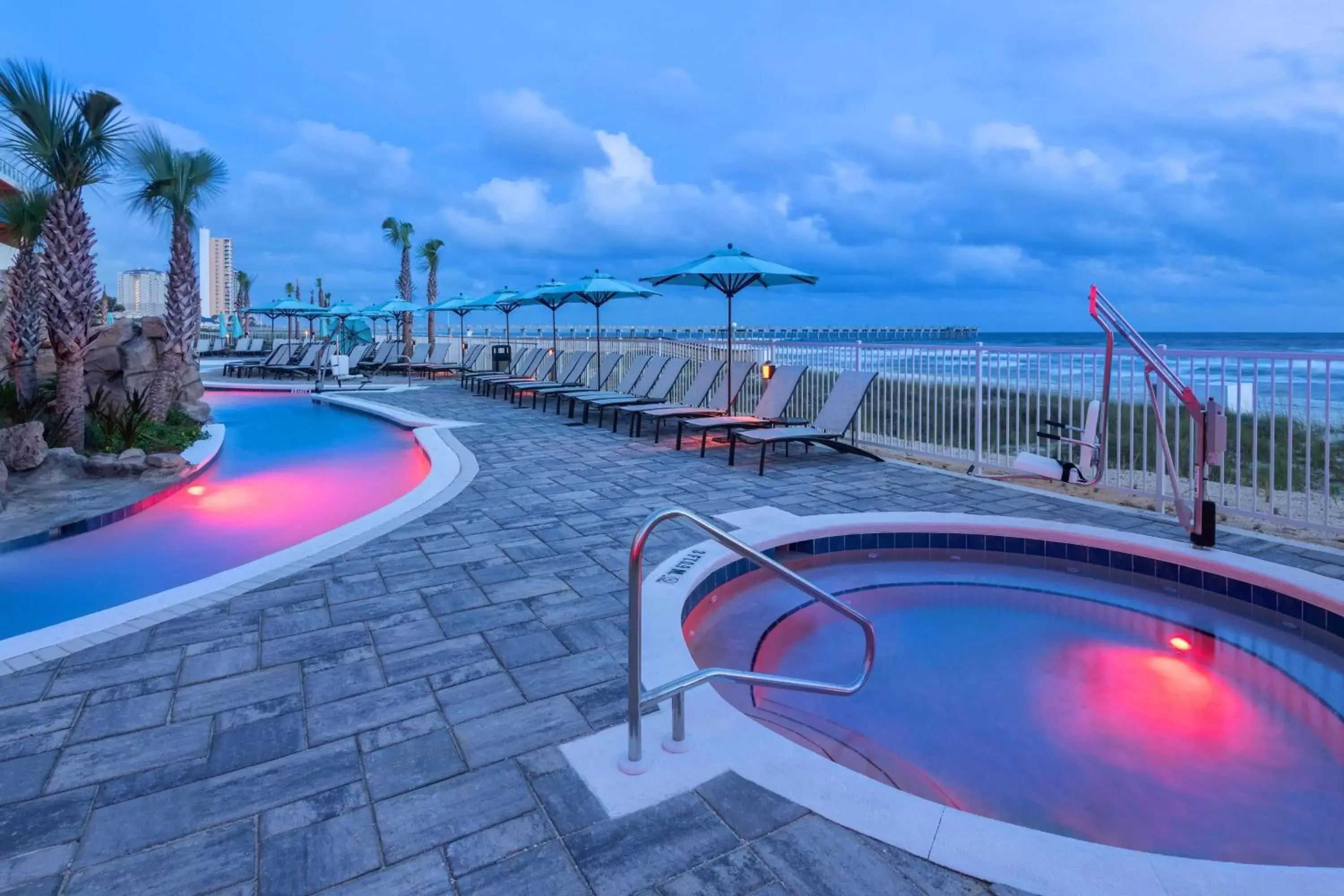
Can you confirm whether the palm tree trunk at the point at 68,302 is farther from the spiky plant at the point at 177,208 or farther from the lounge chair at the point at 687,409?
the lounge chair at the point at 687,409

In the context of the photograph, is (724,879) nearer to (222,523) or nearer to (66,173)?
(222,523)

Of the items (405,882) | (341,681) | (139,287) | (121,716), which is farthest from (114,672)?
(139,287)

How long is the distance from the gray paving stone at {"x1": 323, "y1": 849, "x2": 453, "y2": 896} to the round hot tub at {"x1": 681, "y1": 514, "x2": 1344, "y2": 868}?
882 mm

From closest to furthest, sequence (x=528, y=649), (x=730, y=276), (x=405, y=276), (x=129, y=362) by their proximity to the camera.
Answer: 1. (x=528, y=649)
2. (x=730, y=276)
3. (x=129, y=362)
4. (x=405, y=276)

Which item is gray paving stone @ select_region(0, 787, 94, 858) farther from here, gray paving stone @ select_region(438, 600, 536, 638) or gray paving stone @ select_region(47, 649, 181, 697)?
gray paving stone @ select_region(438, 600, 536, 638)

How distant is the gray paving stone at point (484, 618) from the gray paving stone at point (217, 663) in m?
0.71

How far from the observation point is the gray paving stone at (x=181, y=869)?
5.48ft

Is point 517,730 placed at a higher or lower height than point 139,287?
lower

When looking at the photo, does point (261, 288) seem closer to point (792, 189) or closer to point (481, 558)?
point (792, 189)

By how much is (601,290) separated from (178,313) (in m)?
5.72

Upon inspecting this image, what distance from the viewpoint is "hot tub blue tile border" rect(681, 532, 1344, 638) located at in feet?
11.7

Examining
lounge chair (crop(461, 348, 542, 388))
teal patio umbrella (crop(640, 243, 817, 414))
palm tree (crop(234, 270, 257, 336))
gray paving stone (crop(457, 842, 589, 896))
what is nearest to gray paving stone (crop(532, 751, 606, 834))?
gray paving stone (crop(457, 842, 589, 896))

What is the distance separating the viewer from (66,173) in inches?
291

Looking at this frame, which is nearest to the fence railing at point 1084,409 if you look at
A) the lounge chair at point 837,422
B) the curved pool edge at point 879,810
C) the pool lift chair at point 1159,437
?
the pool lift chair at point 1159,437
